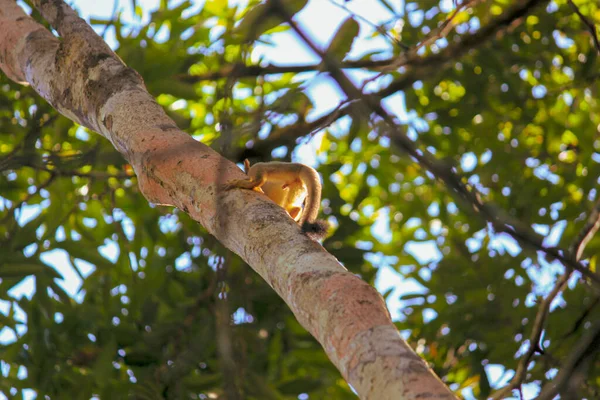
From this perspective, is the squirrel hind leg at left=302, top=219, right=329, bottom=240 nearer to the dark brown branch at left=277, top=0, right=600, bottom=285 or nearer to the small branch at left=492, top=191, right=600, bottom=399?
the small branch at left=492, top=191, right=600, bottom=399

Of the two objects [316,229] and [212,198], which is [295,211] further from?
[212,198]

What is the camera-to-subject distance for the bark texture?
62.0 inches

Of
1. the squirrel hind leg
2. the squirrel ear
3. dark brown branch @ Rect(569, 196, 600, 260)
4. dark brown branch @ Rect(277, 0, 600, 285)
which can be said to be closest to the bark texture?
dark brown branch @ Rect(277, 0, 600, 285)

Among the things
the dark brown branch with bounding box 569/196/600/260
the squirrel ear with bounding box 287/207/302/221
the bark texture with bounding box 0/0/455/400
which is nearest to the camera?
the bark texture with bounding box 0/0/455/400

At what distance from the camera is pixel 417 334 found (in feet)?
17.9

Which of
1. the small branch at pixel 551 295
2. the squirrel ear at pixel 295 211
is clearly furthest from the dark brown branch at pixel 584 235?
the squirrel ear at pixel 295 211

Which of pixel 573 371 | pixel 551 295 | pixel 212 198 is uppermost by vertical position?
pixel 212 198

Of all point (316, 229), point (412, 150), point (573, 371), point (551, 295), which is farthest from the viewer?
point (316, 229)

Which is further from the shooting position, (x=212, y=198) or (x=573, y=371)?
(x=212, y=198)

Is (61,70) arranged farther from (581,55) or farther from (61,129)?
(581,55)

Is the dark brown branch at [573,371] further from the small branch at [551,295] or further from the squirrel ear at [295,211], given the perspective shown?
the squirrel ear at [295,211]

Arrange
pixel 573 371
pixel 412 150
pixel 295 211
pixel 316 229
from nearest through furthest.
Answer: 1. pixel 412 150
2. pixel 573 371
3. pixel 316 229
4. pixel 295 211

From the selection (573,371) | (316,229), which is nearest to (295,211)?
(316,229)

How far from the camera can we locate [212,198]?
7.48 ft
